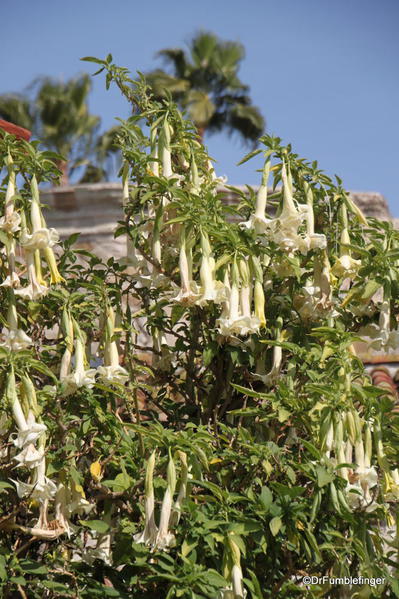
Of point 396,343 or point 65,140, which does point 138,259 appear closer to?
point 396,343

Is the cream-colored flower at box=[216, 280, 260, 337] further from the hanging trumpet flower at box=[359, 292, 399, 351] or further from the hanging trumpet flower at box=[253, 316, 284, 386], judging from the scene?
the hanging trumpet flower at box=[359, 292, 399, 351]

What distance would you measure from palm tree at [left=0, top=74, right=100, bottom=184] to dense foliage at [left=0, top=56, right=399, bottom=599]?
15199mm

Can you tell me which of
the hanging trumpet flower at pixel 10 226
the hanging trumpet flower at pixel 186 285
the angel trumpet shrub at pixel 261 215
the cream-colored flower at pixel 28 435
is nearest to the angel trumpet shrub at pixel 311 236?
the angel trumpet shrub at pixel 261 215

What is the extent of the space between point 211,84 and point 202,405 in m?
15.6

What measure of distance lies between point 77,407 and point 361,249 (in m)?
0.95

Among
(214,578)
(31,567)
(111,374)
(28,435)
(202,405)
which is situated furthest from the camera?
(202,405)

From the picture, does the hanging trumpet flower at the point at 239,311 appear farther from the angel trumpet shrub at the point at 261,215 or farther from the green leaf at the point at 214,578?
the green leaf at the point at 214,578

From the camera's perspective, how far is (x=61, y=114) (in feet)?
59.2

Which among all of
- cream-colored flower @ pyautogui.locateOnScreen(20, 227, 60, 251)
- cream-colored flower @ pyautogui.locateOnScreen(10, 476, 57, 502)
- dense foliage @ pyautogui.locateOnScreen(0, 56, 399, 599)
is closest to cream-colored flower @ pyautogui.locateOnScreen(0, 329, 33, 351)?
dense foliage @ pyautogui.locateOnScreen(0, 56, 399, 599)

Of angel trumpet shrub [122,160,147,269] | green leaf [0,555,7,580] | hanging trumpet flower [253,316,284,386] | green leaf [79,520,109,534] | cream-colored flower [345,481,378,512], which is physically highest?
angel trumpet shrub [122,160,147,269]

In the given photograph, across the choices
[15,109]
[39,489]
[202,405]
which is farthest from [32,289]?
[15,109]

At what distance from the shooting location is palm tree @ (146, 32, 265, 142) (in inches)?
681

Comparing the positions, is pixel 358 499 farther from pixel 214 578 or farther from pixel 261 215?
pixel 261 215

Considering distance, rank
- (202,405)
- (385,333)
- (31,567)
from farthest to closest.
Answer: (202,405), (385,333), (31,567)
